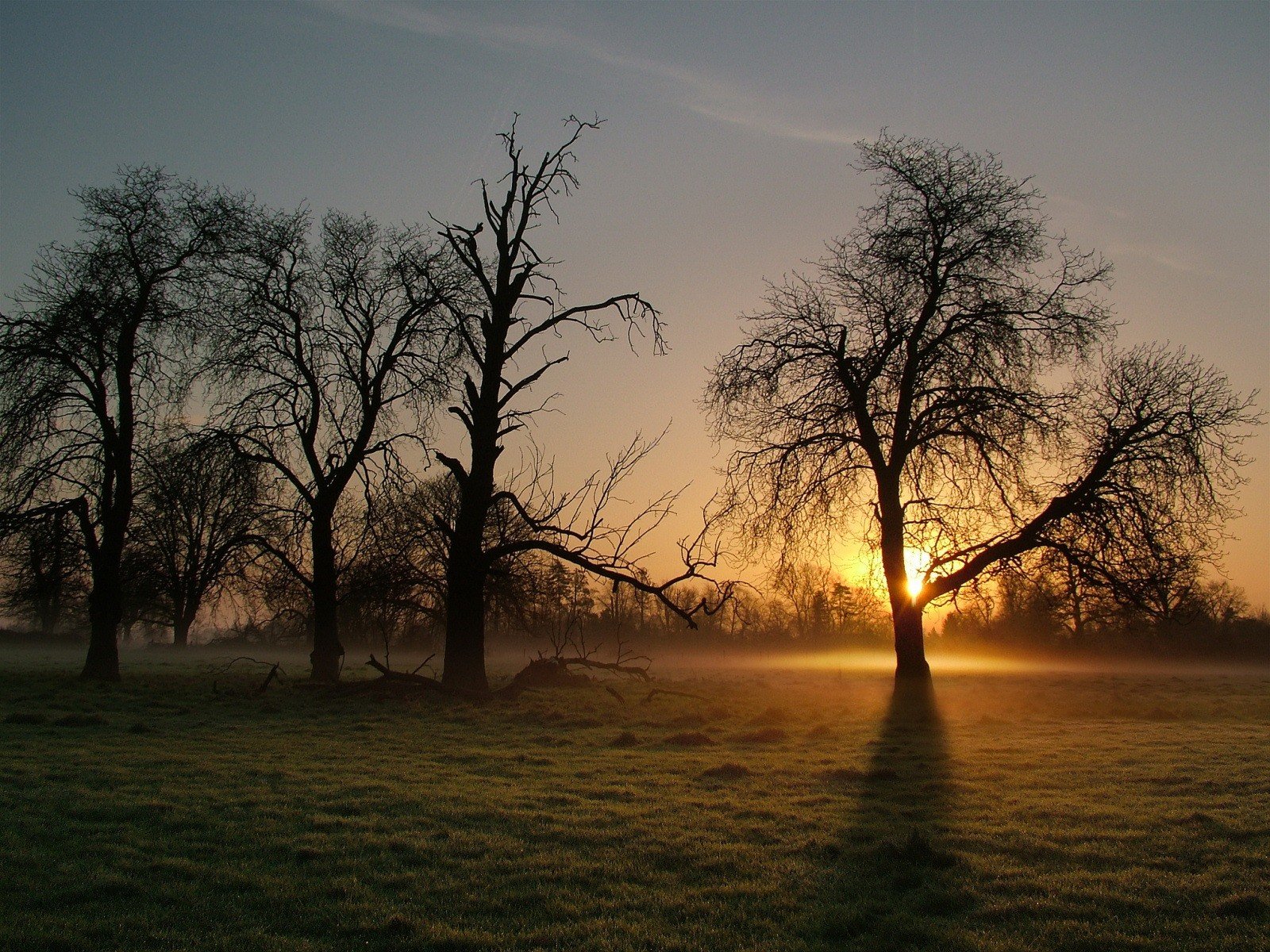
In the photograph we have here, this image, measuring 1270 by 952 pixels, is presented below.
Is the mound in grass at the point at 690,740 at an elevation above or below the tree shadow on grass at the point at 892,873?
below

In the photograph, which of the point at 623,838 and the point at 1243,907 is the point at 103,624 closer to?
the point at 623,838

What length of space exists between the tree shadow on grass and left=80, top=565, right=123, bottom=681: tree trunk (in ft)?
62.6

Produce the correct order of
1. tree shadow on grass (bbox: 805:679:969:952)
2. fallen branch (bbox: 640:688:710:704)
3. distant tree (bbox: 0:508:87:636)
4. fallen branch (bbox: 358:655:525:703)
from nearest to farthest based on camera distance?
tree shadow on grass (bbox: 805:679:969:952) → fallen branch (bbox: 358:655:525:703) → fallen branch (bbox: 640:688:710:704) → distant tree (bbox: 0:508:87:636)

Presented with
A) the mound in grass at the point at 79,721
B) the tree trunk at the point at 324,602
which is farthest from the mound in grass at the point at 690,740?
the tree trunk at the point at 324,602

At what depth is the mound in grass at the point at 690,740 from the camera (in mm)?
12094

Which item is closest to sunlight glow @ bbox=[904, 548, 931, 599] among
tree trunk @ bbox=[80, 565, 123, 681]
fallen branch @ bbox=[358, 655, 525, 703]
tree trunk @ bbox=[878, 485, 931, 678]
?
tree trunk @ bbox=[878, 485, 931, 678]

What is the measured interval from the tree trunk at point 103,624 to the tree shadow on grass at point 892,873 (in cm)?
1910

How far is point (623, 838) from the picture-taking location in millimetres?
6754

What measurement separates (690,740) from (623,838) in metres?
5.67

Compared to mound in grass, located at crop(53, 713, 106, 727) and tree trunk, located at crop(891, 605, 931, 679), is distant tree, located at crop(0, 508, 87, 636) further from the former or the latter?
tree trunk, located at crop(891, 605, 931, 679)

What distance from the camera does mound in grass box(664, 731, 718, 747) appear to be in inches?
476

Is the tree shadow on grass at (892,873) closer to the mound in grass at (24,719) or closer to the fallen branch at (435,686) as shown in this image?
the fallen branch at (435,686)

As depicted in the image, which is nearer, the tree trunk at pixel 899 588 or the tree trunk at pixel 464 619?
the tree trunk at pixel 464 619

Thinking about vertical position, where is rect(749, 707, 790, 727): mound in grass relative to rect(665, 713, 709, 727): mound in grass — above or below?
below
